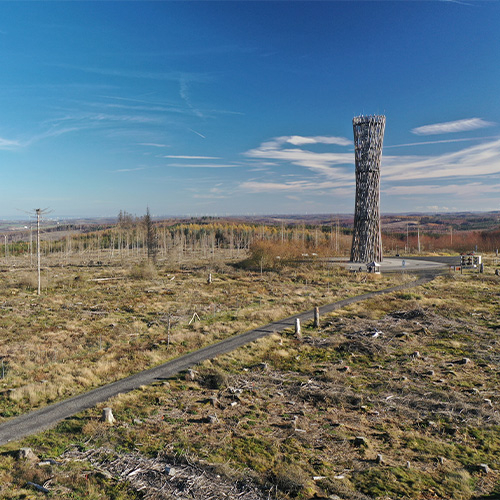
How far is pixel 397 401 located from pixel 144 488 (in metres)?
9.60

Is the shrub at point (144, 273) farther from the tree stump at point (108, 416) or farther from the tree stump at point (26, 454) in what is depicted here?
the tree stump at point (26, 454)

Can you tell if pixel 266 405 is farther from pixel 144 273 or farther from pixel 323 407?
pixel 144 273

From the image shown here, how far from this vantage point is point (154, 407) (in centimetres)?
1291

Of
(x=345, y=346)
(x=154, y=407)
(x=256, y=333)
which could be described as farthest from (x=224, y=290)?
(x=154, y=407)

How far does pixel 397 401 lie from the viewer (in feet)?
44.8

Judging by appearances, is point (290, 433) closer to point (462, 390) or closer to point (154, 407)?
point (154, 407)

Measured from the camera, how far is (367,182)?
50.2 meters

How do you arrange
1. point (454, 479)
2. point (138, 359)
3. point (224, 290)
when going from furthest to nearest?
1. point (224, 290)
2. point (138, 359)
3. point (454, 479)

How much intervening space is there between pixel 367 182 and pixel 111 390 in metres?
44.7

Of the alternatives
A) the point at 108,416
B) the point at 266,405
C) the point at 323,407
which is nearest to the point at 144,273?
the point at 108,416

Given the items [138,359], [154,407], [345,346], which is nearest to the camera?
[154,407]

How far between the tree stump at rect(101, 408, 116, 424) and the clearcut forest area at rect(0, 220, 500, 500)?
0.75 feet

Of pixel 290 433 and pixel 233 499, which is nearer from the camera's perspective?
pixel 233 499

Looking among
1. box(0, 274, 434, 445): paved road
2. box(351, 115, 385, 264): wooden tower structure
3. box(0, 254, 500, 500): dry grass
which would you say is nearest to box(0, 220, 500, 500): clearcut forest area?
box(0, 254, 500, 500): dry grass
